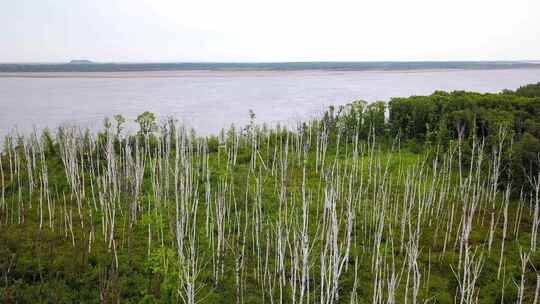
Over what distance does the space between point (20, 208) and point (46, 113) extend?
15.2 metres

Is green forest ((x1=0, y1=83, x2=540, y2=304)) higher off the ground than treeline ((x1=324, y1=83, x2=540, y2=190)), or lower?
lower

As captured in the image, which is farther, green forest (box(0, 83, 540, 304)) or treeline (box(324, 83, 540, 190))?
treeline (box(324, 83, 540, 190))

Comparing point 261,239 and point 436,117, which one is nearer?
point 261,239

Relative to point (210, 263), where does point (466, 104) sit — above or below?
above

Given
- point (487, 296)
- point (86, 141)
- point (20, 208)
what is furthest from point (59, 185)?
point (487, 296)

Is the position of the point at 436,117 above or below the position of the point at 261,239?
above

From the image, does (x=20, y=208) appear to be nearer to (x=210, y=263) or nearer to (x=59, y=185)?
(x=59, y=185)

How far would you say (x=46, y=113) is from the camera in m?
21.8

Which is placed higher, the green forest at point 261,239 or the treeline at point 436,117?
the treeline at point 436,117

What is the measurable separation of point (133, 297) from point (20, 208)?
368 centimetres

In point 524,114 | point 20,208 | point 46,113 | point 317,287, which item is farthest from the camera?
point 46,113

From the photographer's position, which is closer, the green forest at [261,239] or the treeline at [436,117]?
the green forest at [261,239]

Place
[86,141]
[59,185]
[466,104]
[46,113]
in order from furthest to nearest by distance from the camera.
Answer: [46,113] < [466,104] < [86,141] < [59,185]

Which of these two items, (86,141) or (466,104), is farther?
(466,104)
